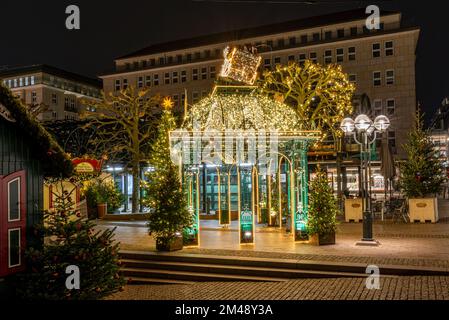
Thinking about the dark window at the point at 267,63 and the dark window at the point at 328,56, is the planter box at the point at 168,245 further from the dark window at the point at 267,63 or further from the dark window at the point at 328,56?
the dark window at the point at 267,63

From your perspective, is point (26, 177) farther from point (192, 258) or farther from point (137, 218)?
point (137, 218)

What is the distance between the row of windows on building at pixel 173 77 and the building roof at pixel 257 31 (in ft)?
11.0

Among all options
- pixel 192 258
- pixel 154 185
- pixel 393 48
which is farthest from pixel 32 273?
pixel 393 48

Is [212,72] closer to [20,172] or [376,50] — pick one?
[376,50]

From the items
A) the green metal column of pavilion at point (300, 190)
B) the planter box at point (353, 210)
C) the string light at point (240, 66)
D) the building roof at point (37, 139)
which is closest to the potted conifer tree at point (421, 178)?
the planter box at point (353, 210)

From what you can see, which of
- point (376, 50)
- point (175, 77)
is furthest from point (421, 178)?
point (175, 77)

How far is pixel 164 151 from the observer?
1352 centimetres

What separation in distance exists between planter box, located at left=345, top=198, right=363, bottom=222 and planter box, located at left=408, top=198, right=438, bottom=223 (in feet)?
6.72

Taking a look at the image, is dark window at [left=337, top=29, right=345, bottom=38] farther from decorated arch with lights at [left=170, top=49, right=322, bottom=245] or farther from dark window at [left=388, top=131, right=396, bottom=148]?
decorated arch with lights at [left=170, top=49, right=322, bottom=245]

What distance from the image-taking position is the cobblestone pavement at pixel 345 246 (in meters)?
11.4

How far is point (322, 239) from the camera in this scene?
13.5m

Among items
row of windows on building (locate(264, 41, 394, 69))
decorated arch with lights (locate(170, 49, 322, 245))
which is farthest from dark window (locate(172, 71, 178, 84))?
decorated arch with lights (locate(170, 49, 322, 245))

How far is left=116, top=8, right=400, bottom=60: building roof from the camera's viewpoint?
57188 mm
